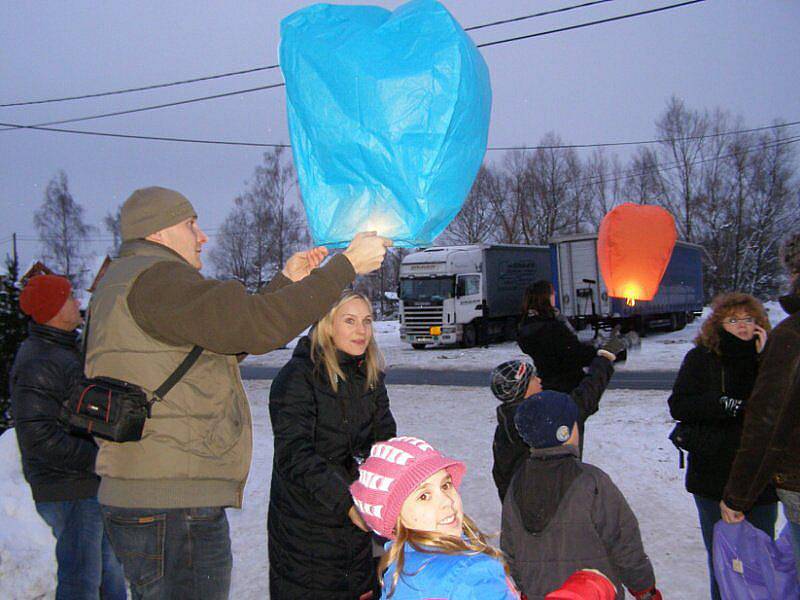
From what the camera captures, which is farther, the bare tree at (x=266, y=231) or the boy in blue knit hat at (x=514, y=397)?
the bare tree at (x=266, y=231)

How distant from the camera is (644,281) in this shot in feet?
15.2

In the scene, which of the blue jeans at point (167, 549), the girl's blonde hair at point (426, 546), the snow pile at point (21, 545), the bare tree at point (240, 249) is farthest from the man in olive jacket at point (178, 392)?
the bare tree at point (240, 249)

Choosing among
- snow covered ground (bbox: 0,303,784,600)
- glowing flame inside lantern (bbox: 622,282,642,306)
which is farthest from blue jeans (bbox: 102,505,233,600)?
glowing flame inside lantern (bbox: 622,282,642,306)

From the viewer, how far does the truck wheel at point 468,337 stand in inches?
872

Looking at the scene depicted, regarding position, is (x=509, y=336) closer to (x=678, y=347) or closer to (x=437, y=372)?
(x=678, y=347)

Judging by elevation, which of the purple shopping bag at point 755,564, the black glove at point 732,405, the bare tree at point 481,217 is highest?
the bare tree at point 481,217

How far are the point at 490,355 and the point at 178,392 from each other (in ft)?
61.0

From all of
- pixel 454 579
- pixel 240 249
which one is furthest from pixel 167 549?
pixel 240 249

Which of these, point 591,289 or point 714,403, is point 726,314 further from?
point 591,289

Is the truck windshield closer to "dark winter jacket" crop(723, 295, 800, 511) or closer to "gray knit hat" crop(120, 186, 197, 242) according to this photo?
"dark winter jacket" crop(723, 295, 800, 511)

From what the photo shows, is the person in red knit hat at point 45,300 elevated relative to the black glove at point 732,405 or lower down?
elevated

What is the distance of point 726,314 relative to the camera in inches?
140

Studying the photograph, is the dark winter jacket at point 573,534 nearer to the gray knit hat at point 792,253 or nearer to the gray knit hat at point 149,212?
the gray knit hat at point 792,253

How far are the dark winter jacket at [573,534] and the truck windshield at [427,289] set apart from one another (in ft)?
62.3
